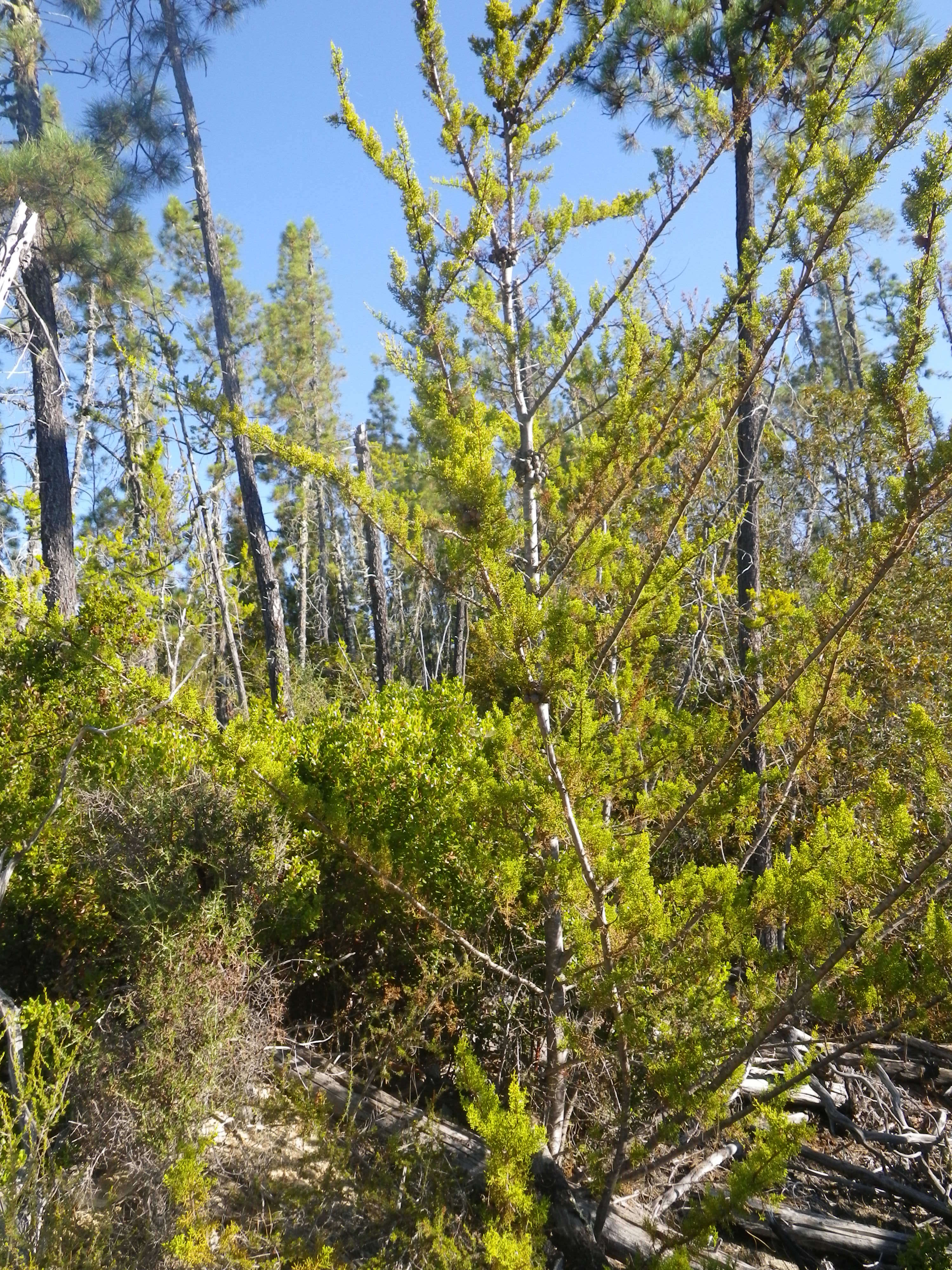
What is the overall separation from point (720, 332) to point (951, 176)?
0.73 m

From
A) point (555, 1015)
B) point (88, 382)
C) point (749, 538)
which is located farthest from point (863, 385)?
point (88, 382)

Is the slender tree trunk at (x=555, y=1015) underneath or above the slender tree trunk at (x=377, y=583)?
underneath

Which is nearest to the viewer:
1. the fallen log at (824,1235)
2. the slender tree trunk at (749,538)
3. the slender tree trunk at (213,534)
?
the fallen log at (824,1235)

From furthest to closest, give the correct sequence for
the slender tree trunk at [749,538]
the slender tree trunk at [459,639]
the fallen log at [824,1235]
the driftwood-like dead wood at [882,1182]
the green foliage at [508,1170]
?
1. the slender tree trunk at [459,639]
2. the slender tree trunk at [749,538]
3. the driftwood-like dead wood at [882,1182]
4. the fallen log at [824,1235]
5. the green foliage at [508,1170]

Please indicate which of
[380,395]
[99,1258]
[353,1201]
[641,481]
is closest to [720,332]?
[641,481]

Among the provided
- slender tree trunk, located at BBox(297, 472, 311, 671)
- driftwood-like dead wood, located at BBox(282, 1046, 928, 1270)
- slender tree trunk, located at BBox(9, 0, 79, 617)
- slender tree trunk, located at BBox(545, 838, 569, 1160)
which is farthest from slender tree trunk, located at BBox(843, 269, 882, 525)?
slender tree trunk, located at BBox(297, 472, 311, 671)

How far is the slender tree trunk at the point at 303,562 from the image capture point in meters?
17.1

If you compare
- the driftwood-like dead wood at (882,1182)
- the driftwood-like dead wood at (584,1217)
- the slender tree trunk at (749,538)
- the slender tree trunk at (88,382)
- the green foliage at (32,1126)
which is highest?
the slender tree trunk at (88,382)

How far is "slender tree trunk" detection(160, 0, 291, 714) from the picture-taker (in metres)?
8.28

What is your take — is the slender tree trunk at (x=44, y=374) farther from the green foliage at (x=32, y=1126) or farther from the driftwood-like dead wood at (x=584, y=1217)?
the driftwood-like dead wood at (x=584, y=1217)

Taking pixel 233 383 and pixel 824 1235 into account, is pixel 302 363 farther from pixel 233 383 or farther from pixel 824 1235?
pixel 824 1235

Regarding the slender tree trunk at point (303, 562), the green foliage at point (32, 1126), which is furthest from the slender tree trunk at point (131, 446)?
the green foliage at point (32, 1126)

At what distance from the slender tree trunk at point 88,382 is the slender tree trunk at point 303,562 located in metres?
4.04

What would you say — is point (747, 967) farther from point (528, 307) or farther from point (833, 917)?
point (528, 307)
